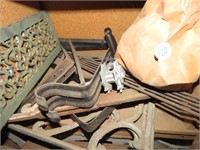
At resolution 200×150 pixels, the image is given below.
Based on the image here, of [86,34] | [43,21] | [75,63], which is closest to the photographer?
[75,63]

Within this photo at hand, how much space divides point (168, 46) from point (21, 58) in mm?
609

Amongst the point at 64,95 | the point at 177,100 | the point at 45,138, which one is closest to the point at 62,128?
the point at 45,138

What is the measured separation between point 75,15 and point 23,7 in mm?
310

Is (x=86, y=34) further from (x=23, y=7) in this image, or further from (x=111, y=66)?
(x=111, y=66)

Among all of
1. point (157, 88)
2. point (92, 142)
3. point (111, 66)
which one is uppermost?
point (111, 66)

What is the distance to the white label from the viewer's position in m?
0.79

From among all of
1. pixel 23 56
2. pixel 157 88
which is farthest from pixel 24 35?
pixel 157 88

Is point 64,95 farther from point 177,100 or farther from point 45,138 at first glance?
point 177,100

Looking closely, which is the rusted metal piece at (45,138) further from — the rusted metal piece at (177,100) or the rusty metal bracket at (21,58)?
the rusted metal piece at (177,100)

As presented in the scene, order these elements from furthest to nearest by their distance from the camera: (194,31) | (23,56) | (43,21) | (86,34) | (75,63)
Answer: (86,34)
(43,21)
(75,63)
(23,56)
(194,31)

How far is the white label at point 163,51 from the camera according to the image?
0.79m

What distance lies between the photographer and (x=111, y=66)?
975 mm

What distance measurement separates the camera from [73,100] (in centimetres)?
87

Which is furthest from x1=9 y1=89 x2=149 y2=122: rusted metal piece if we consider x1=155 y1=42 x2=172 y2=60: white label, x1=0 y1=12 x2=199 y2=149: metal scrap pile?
x1=155 y1=42 x2=172 y2=60: white label
